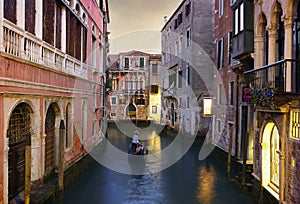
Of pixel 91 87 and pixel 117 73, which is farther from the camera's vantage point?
pixel 117 73

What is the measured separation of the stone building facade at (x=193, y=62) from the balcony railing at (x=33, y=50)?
32.5 ft

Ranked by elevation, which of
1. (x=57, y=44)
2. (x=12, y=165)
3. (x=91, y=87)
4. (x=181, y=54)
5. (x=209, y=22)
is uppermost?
(x=209, y=22)

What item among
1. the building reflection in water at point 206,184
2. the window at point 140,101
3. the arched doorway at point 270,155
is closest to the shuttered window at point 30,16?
the arched doorway at point 270,155

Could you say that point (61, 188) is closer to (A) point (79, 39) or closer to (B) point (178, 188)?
(B) point (178, 188)

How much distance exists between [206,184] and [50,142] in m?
4.48

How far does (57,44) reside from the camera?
8219 millimetres

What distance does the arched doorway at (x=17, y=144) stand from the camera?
575cm

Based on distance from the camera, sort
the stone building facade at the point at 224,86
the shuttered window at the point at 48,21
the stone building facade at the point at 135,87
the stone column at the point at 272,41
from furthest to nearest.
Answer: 1. the stone building facade at the point at 135,87
2. the stone building facade at the point at 224,86
3. the shuttered window at the point at 48,21
4. the stone column at the point at 272,41

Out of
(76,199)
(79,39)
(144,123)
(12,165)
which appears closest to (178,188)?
(76,199)

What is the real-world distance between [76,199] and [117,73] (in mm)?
25101

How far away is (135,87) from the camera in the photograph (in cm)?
3222

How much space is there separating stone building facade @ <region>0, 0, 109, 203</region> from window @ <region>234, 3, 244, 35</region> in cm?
445

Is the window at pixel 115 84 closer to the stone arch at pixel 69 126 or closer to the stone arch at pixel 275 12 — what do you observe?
the stone arch at pixel 69 126

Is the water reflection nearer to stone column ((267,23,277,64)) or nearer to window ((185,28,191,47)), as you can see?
stone column ((267,23,277,64))
